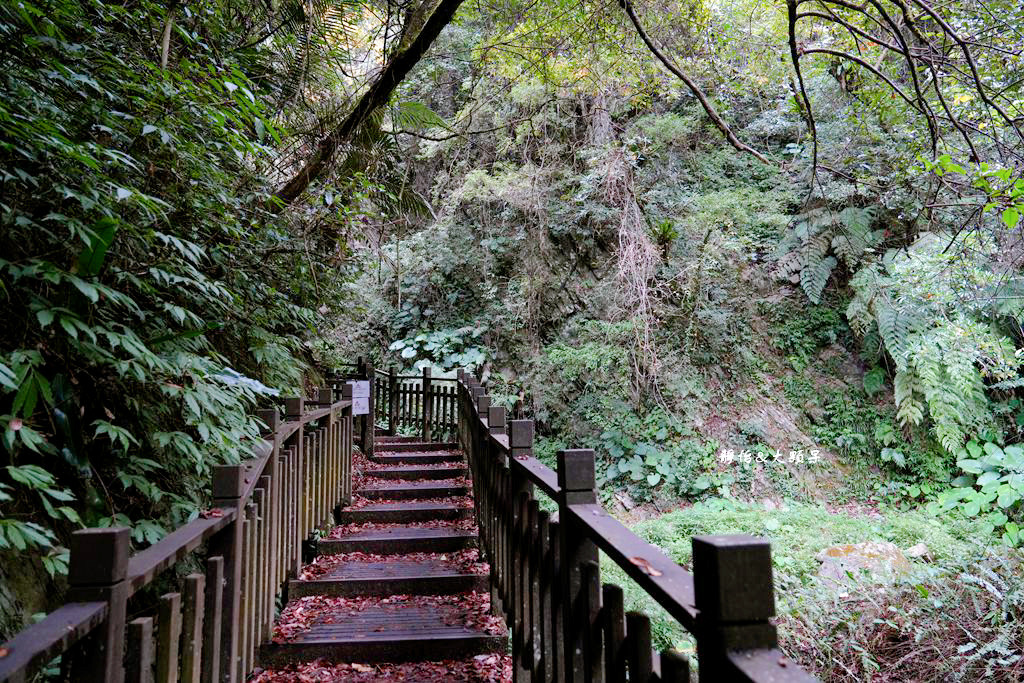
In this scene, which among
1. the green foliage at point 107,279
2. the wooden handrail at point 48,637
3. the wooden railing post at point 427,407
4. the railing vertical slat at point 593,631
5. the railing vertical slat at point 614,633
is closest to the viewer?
the wooden handrail at point 48,637

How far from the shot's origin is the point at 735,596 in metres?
0.80

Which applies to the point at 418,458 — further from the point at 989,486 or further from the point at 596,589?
the point at 989,486

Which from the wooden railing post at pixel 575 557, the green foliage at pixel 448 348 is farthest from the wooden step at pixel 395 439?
the wooden railing post at pixel 575 557

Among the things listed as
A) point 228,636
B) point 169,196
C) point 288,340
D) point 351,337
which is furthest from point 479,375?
point 228,636

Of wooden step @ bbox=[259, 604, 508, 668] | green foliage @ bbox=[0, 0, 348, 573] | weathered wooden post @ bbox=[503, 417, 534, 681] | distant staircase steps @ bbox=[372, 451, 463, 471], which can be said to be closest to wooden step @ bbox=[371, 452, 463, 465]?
distant staircase steps @ bbox=[372, 451, 463, 471]

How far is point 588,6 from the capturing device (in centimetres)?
445

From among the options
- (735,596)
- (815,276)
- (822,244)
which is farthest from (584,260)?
(735,596)

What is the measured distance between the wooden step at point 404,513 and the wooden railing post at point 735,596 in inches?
174

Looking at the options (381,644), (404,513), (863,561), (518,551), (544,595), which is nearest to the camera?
(544,595)

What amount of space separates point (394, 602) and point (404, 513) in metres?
1.41

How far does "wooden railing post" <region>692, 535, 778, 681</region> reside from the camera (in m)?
0.79

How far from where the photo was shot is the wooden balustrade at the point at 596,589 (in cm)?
80

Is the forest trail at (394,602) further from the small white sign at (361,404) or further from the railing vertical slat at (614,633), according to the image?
the railing vertical slat at (614,633)

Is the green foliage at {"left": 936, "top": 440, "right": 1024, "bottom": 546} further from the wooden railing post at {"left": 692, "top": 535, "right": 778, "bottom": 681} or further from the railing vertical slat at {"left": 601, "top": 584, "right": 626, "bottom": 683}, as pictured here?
the wooden railing post at {"left": 692, "top": 535, "right": 778, "bottom": 681}
